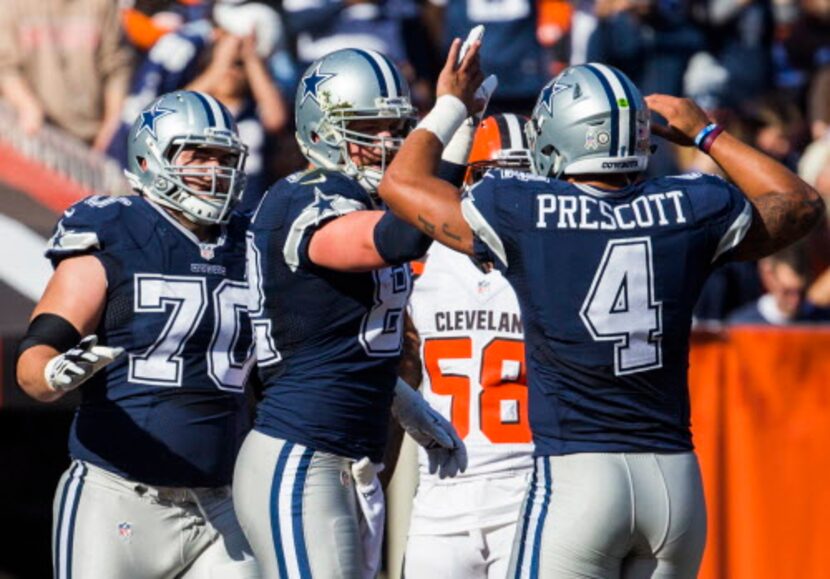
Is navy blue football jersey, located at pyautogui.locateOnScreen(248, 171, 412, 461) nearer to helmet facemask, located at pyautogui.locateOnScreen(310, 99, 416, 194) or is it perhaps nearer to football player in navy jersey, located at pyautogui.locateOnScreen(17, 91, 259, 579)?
helmet facemask, located at pyautogui.locateOnScreen(310, 99, 416, 194)

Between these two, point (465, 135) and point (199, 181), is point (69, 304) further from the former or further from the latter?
point (465, 135)

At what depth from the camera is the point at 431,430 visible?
457 cm

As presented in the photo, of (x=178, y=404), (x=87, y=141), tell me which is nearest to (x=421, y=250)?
(x=178, y=404)

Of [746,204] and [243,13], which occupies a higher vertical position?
[243,13]

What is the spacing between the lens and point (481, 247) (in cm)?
358

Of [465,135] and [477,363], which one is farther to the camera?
[477,363]

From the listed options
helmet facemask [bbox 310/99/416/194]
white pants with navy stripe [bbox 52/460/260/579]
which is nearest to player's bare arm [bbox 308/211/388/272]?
helmet facemask [bbox 310/99/416/194]

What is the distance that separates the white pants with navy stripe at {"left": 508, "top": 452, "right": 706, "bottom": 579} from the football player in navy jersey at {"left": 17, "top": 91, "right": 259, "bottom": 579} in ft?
3.40

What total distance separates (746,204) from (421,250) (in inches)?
29.4

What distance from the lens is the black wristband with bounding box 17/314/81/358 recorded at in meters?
4.12

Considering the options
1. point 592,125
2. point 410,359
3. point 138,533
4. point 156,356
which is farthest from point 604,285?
point 410,359

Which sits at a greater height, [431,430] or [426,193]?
[426,193]

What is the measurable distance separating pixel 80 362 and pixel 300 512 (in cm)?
65

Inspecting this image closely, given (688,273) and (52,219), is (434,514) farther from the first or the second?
(52,219)
